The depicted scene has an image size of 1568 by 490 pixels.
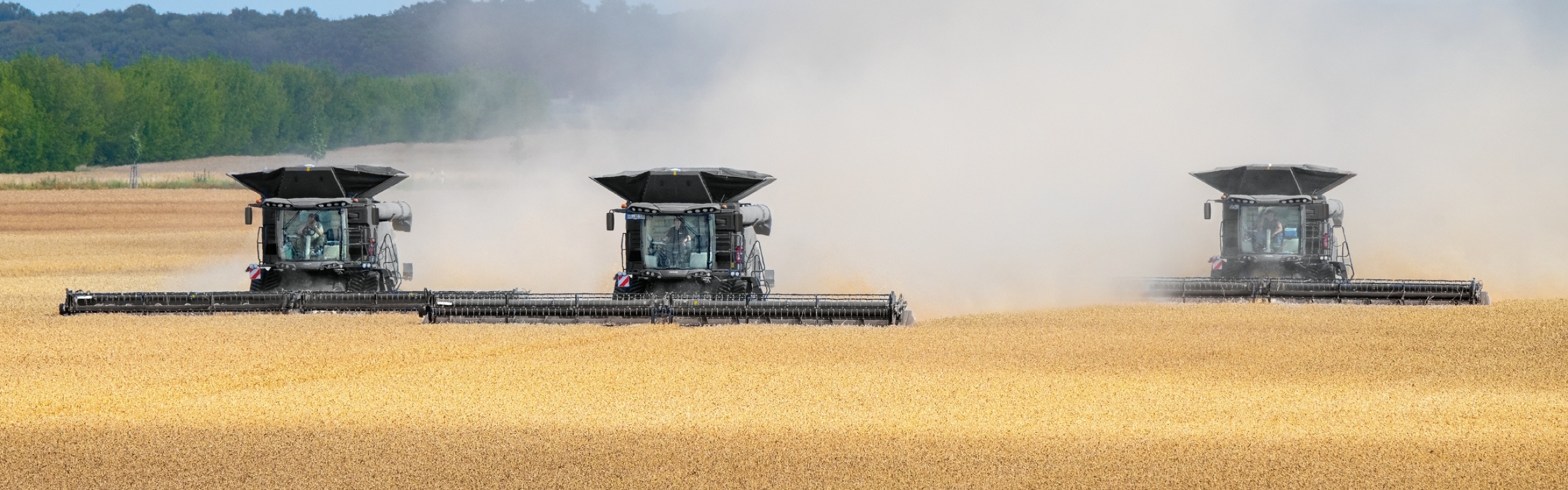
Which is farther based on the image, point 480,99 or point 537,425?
point 480,99

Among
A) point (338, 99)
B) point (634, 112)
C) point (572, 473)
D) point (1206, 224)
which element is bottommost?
point (572, 473)

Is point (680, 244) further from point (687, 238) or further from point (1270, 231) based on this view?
point (1270, 231)

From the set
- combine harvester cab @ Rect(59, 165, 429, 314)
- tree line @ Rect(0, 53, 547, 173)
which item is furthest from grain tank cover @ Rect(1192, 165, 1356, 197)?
tree line @ Rect(0, 53, 547, 173)

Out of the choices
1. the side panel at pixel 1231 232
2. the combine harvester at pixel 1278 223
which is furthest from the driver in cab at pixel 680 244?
the side panel at pixel 1231 232

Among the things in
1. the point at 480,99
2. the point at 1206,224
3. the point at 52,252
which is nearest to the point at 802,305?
the point at 1206,224

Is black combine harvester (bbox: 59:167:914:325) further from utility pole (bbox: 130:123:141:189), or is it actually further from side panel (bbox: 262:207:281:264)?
utility pole (bbox: 130:123:141:189)

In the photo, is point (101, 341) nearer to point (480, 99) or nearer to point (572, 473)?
point (572, 473)

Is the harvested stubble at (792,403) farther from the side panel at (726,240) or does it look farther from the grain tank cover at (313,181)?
the grain tank cover at (313,181)

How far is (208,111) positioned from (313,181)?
332 feet

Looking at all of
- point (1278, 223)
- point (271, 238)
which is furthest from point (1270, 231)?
point (271, 238)

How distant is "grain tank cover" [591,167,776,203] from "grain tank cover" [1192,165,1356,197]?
9756 millimetres

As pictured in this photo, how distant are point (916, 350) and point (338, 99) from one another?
111 m

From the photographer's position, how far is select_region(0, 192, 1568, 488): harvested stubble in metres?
12.2

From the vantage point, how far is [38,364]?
18.7 metres
